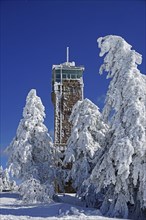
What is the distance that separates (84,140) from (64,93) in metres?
19.0

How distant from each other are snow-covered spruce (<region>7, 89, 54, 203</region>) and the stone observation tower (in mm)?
13325

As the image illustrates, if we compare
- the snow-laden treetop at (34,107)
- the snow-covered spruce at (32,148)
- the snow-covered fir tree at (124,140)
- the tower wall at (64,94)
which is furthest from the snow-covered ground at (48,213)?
the tower wall at (64,94)

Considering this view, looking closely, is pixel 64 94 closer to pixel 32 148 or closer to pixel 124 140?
pixel 32 148

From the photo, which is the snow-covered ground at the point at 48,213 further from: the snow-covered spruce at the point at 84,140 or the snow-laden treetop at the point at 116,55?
the snow-laden treetop at the point at 116,55

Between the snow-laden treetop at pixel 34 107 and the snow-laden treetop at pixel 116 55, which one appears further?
the snow-laden treetop at pixel 34 107

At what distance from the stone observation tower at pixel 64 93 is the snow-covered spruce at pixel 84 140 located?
1485cm

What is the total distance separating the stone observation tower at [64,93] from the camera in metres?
42.7

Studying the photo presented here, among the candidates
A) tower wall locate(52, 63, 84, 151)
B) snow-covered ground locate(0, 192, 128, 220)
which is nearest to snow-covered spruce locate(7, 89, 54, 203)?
snow-covered ground locate(0, 192, 128, 220)

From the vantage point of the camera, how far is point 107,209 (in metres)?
20.0

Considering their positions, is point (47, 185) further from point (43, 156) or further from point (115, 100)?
point (115, 100)

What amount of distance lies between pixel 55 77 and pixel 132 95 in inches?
1024

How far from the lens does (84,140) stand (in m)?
25.7

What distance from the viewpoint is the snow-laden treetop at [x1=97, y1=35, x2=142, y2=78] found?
67.5 ft

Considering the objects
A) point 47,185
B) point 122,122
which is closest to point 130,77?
point 122,122
